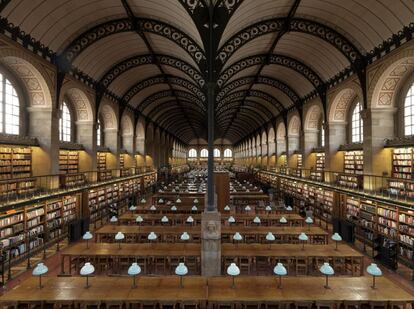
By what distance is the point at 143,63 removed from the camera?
20.5 metres

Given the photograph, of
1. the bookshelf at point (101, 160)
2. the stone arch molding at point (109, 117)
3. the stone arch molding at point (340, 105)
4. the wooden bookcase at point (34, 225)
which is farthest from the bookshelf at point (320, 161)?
the wooden bookcase at point (34, 225)

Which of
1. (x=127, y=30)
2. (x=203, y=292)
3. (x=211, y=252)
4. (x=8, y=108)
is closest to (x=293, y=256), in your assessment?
(x=211, y=252)

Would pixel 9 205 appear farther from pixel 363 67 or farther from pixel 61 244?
pixel 363 67

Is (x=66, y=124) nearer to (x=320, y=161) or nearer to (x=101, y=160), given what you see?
(x=101, y=160)

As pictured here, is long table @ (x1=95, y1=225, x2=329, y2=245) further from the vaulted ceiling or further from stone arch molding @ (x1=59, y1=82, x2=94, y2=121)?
stone arch molding @ (x1=59, y1=82, x2=94, y2=121)

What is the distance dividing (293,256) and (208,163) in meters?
3.89

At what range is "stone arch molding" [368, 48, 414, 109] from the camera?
12.9 metres

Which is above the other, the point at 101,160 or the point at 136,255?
the point at 101,160

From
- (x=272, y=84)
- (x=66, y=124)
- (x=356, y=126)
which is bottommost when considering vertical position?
(x=356, y=126)

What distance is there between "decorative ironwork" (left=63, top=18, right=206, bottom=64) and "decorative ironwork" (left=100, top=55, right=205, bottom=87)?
190 inches

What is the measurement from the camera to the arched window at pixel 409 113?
46.0 ft

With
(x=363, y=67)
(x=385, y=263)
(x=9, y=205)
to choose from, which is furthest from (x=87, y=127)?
(x=385, y=263)

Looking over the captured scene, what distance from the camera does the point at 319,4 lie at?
1372 cm

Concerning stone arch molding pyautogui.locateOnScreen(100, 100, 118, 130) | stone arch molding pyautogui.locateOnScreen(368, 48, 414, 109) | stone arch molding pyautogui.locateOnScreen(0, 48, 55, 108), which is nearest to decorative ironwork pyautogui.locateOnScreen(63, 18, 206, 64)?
stone arch molding pyautogui.locateOnScreen(0, 48, 55, 108)
